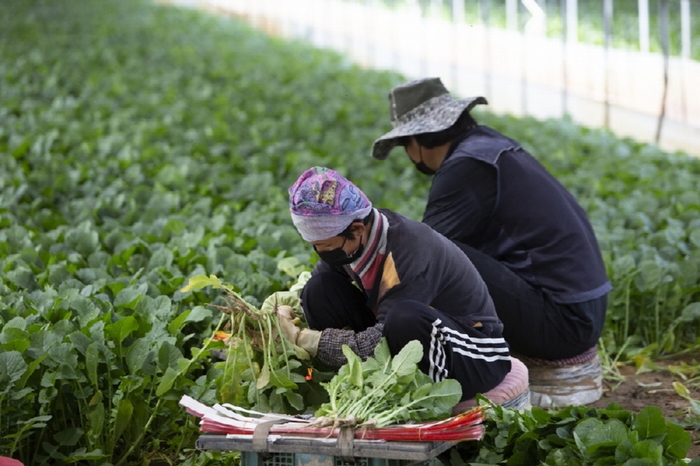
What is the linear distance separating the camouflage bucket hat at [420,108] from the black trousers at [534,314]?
0.52 metres

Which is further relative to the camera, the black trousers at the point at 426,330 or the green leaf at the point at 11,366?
the green leaf at the point at 11,366

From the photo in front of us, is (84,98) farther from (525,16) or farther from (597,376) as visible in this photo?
(597,376)

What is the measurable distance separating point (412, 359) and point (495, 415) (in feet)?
1.28

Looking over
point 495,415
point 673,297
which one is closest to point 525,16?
point 673,297

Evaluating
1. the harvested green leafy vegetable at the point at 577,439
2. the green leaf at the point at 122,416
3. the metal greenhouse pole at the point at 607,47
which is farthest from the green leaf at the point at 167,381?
the metal greenhouse pole at the point at 607,47

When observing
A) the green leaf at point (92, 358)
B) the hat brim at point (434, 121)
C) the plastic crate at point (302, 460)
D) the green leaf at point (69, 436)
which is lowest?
the green leaf at point (69, 436)

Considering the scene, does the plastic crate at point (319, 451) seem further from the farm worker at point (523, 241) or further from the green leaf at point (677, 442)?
the farm worker at point (523, 241)

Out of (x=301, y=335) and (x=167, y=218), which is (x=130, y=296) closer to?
(x=301, y=335)

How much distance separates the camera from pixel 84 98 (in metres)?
10.9

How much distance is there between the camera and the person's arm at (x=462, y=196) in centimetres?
364

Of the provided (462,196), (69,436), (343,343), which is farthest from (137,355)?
(462,196)

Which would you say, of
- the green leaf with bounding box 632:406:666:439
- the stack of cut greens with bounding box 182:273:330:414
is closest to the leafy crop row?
the stack of cut greens with bounding box 182:273:330:414

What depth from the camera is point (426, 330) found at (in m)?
2.86

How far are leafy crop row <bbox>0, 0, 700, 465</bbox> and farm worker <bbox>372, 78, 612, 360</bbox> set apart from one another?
826 millimetres
